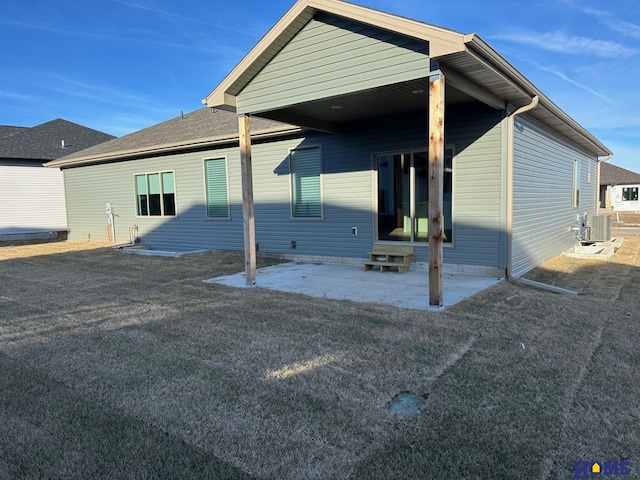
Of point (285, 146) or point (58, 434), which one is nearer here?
point (58, 434)

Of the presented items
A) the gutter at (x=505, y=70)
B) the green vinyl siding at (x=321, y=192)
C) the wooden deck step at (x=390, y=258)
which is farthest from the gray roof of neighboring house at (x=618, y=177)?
the wooden deck step at (x=390, y=258)

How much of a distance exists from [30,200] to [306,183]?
47.1 feet

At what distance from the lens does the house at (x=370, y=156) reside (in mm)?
5250

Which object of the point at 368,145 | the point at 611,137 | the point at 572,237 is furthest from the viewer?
the point at 611,137

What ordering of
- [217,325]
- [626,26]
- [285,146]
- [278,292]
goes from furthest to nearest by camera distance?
[626,26], [285,146], [278,292], [217,325]

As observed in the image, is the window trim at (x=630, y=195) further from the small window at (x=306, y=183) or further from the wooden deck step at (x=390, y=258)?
the small window at (x=306, y=183)

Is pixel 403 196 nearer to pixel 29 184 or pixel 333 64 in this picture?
pixel 333 64

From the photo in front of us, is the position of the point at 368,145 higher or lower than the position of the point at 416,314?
higher

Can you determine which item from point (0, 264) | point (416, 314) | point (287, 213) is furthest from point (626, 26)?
point (0, 264)

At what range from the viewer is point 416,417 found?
8.68 ft

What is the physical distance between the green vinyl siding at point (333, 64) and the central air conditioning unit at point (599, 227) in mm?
8329

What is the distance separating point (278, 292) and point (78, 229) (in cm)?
1199

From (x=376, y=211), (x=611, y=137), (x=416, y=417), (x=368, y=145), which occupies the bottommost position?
(x=416, y=417)

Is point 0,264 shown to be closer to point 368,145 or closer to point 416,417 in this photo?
point 368,145
